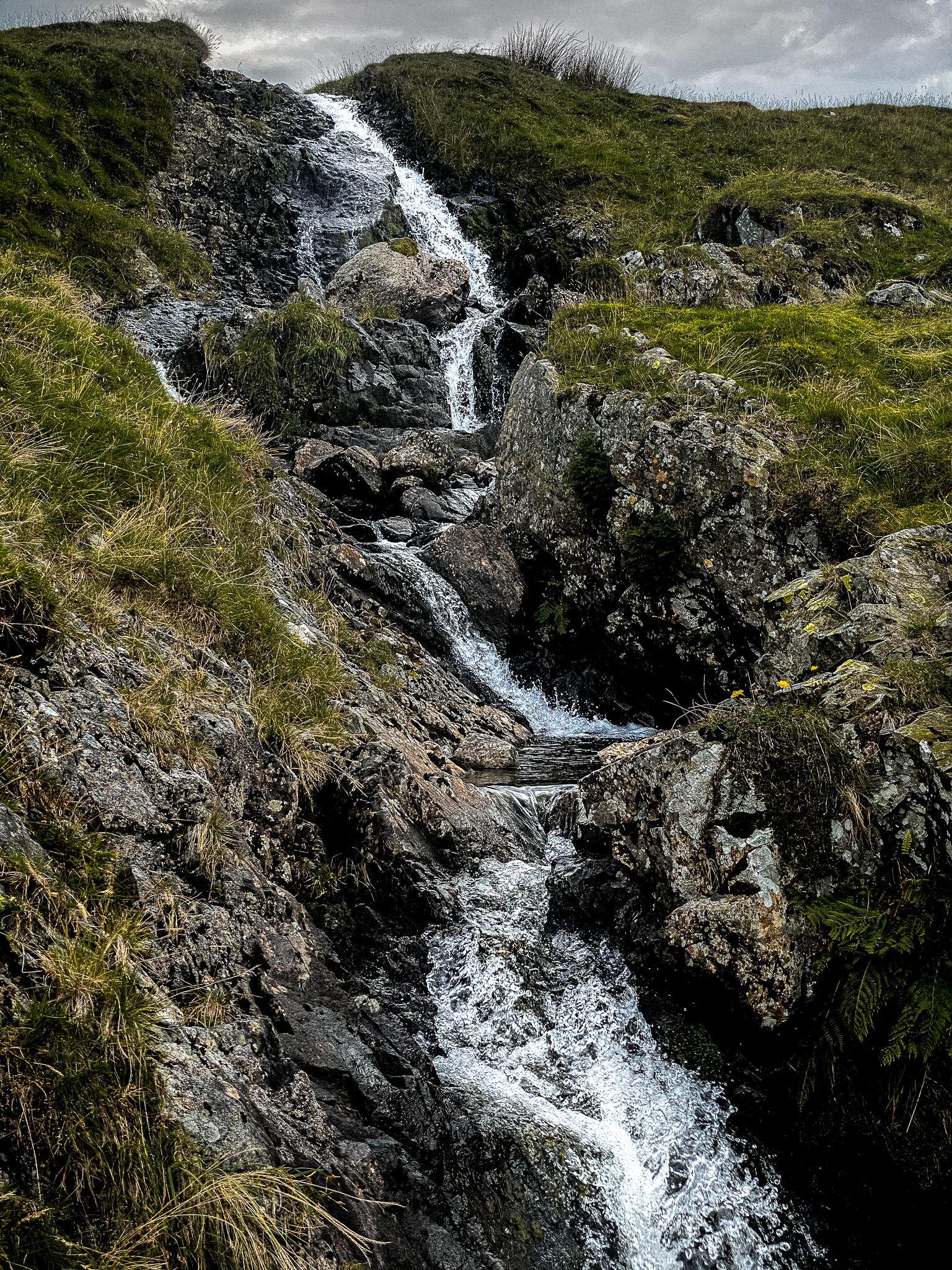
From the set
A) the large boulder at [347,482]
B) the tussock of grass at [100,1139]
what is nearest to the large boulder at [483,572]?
the large boulder at [347,482]

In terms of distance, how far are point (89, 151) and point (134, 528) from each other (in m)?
25.0

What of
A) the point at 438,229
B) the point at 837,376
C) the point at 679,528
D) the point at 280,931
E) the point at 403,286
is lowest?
the point at 280,931

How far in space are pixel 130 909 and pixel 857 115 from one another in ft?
144

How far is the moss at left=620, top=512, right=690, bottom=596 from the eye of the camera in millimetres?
9242

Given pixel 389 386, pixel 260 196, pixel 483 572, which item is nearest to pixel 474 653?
pixel 483 572

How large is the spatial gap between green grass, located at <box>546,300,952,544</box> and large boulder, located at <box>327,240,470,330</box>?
807 centimetres

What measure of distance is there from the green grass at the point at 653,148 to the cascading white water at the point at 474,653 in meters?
17.3

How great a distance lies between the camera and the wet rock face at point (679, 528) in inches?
340

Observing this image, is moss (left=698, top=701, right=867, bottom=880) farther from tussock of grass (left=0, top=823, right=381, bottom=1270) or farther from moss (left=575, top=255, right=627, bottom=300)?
moss (left=575, top=255, right=627, bottom=300)

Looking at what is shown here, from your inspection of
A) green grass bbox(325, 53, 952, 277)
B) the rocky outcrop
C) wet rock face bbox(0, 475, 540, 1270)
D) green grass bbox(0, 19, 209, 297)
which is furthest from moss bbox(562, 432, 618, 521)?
green grass bbox(325, 53, 952, 277)

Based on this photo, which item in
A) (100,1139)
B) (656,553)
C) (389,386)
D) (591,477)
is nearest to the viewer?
(100,1139)

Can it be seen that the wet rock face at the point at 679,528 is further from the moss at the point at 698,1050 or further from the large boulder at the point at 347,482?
the moss at the point at 698,1050

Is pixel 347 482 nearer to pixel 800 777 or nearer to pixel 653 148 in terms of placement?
pixel 800 777

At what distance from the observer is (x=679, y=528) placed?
921 cm
